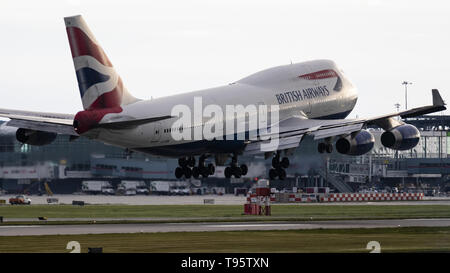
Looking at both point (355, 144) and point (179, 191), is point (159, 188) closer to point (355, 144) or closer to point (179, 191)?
point (179, 191)

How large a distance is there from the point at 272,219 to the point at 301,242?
28.9 meters

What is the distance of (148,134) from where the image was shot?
59.5 meters

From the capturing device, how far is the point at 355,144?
6881cm

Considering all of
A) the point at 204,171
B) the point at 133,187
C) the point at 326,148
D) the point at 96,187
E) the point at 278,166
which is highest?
the point at 133,187

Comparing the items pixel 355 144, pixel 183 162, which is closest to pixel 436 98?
pixel 355 144

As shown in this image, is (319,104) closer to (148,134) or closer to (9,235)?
(148,134)

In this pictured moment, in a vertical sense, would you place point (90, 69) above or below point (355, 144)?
above

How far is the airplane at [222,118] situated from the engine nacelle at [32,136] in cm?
7

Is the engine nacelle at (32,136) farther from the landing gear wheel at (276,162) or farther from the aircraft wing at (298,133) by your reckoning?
the landing gear wheel at (276,162)

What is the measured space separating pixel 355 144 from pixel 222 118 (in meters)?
10.9

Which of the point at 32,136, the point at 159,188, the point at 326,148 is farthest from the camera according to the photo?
the point at 159,188

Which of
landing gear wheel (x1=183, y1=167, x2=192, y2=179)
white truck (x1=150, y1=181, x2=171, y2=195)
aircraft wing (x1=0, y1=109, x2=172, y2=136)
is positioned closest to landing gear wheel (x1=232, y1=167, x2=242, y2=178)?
landing gear wheel (x1=183, y1=167, x2=192, y2=179)
